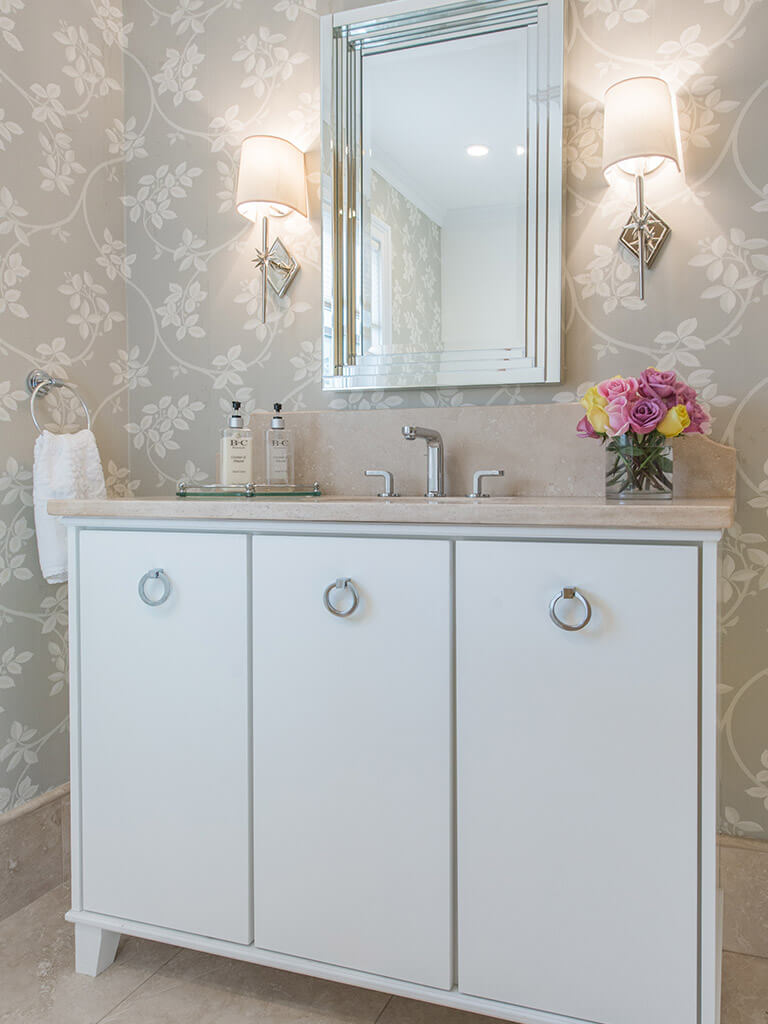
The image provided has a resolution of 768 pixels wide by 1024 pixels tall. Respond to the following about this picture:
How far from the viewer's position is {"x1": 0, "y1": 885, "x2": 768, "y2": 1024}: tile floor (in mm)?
1355

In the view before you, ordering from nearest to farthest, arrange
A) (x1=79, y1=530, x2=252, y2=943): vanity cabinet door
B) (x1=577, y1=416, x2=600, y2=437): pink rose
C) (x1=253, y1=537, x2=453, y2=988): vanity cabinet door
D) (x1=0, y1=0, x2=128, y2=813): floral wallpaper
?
(x1=253, y1=537, x2=453, y2=988): vanity cabinet door → (x1=79, y1=530, x2=252, y2=943): vanity cabinet door → (x1=577, y1=416, x2=600, y2=437): pink rose → (x1=0, y1=0, x2=128, y2=813): floral wallpaper

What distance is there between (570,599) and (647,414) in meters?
0.43

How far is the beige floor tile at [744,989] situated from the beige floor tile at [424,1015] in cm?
40

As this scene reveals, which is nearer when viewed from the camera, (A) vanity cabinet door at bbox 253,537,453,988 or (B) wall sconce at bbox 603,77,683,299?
(A) vanity cabinet door at bbox 253,537,453,988

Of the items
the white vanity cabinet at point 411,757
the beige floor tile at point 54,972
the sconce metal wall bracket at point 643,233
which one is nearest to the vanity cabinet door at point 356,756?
the white vanity cabinet at point 411,757

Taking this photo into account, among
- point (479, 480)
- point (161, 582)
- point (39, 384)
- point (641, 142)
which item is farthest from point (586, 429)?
point (39, 384)

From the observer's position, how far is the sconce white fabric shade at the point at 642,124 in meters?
1.48

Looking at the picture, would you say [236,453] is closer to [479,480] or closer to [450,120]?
[479,480]

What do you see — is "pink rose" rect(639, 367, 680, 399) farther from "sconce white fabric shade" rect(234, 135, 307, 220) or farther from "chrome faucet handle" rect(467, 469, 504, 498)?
"sconce white fabric shade" rect(234, 135, 307, 220)

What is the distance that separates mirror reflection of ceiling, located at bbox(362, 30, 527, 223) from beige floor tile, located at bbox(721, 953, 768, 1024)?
1580mm

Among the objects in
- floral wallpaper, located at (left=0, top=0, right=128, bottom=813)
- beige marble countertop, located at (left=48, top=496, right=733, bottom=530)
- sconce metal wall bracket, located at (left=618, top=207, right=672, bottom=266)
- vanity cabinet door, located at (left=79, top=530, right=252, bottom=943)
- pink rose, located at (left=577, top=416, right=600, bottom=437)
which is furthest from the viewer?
floral wallpaper, located at (left=0, top=0, right=128, bottom=813)

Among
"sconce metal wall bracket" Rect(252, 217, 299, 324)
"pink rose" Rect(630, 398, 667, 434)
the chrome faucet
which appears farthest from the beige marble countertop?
"sconce metal wall bracket" Rect(252, 217, 299, 324)

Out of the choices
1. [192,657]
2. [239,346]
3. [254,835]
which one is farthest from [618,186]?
[254,835]

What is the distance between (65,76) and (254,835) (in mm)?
1708
